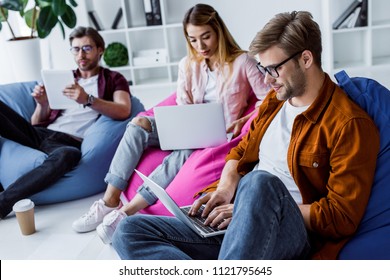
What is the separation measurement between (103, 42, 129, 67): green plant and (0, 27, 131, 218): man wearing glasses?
1739 mm

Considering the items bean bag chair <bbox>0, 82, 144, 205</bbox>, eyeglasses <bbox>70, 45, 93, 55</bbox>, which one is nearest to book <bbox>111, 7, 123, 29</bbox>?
eyeglasses <bbox>70, 45, 93, 55</bbox>

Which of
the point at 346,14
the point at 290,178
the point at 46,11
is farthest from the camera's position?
the point at 346,14

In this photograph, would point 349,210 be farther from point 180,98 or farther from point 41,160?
point 41,160

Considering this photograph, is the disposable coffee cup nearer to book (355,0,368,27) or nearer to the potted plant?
the potted plant

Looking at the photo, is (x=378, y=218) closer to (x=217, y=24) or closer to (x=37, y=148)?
(x=217, y=24)

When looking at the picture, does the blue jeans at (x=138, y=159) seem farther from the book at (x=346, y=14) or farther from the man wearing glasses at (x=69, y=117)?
the book at (x=346, y=14)

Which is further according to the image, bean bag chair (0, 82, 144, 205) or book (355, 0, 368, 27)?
book (355, 0, 368, 27)

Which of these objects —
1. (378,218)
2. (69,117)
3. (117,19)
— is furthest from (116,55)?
(378,218)

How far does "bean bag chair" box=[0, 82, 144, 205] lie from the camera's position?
253 centimetres

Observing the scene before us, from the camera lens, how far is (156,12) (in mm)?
4492

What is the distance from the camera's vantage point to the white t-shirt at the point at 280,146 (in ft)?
5.03

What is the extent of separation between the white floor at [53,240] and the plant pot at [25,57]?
71.7 inches

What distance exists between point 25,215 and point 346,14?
10.4 ft

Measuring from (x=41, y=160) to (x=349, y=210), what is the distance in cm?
165
